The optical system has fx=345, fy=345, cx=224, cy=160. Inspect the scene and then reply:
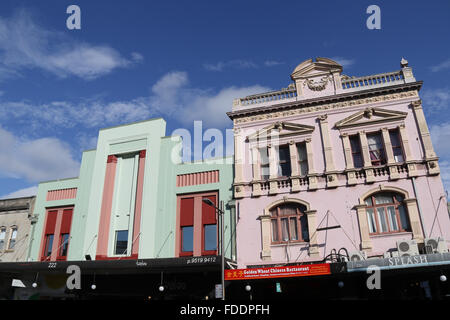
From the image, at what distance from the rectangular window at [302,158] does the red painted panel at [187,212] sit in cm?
716

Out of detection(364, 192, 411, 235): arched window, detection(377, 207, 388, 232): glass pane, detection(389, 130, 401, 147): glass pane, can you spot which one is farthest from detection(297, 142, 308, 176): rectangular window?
detection(389, 130, 401, 147): glass pane

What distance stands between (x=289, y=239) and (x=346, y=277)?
138 inches

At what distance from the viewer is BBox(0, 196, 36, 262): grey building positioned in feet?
82.7

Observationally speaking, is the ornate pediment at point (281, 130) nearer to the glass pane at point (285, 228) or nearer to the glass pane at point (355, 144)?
the glass pane at point (355, 144)

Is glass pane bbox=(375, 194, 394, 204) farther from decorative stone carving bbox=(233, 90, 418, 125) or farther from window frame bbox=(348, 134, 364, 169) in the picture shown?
decorative stone carving bbox=(233, 90, 418, 125)

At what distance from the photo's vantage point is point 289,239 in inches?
760

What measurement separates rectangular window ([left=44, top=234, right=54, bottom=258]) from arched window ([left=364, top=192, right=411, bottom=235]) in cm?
2118

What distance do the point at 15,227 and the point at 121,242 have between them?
953 centimetres

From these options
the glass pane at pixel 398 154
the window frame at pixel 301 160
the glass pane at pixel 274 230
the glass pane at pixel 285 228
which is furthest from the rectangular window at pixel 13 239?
the glass pane at pixel 398 154

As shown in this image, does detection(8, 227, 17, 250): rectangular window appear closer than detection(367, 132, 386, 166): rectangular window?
No

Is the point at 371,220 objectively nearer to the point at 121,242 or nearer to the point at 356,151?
the point at 356,151
